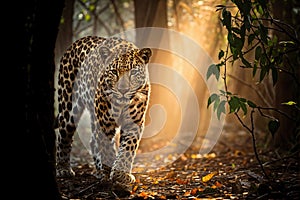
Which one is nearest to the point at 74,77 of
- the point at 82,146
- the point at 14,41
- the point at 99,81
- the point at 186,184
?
the point at 99,81

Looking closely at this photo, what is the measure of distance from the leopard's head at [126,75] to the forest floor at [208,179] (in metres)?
0.98

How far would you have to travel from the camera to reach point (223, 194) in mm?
4602

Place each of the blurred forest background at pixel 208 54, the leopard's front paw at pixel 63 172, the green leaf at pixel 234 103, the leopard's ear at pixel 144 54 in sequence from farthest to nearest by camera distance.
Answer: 1. the blurred forest background at pixel 208 54
2. the leopard's front paw at pixel 63 172
3. the leopard's ear at pixel 144 54
4. the green leaf at pixel 234 103

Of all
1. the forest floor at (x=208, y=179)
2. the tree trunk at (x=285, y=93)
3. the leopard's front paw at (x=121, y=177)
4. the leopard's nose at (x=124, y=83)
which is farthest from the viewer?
the tree trunk at (x=285, y=93)

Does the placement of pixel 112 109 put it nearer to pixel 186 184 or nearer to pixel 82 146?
pixel 186 184

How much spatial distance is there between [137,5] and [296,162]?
4728 millimetres

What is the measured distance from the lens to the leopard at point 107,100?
5.40 meters

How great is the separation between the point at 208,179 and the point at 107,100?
54.9 inches

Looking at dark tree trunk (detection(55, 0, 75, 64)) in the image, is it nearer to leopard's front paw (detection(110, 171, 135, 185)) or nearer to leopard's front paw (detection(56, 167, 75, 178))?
leopard's front paw (detection(56, 167, 75, 178))

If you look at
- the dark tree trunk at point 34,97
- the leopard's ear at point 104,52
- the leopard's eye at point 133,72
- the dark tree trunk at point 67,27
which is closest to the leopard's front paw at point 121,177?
the leopard's eye at point 133,72

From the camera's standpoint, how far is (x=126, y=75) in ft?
17.7

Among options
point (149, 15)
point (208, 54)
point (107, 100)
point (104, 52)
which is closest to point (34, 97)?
point (107, 100)

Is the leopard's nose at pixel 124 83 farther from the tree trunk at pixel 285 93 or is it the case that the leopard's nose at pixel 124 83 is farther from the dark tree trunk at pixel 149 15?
the dark tree trunk at pixel 149 15

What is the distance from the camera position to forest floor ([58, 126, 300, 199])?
4.45 meters
